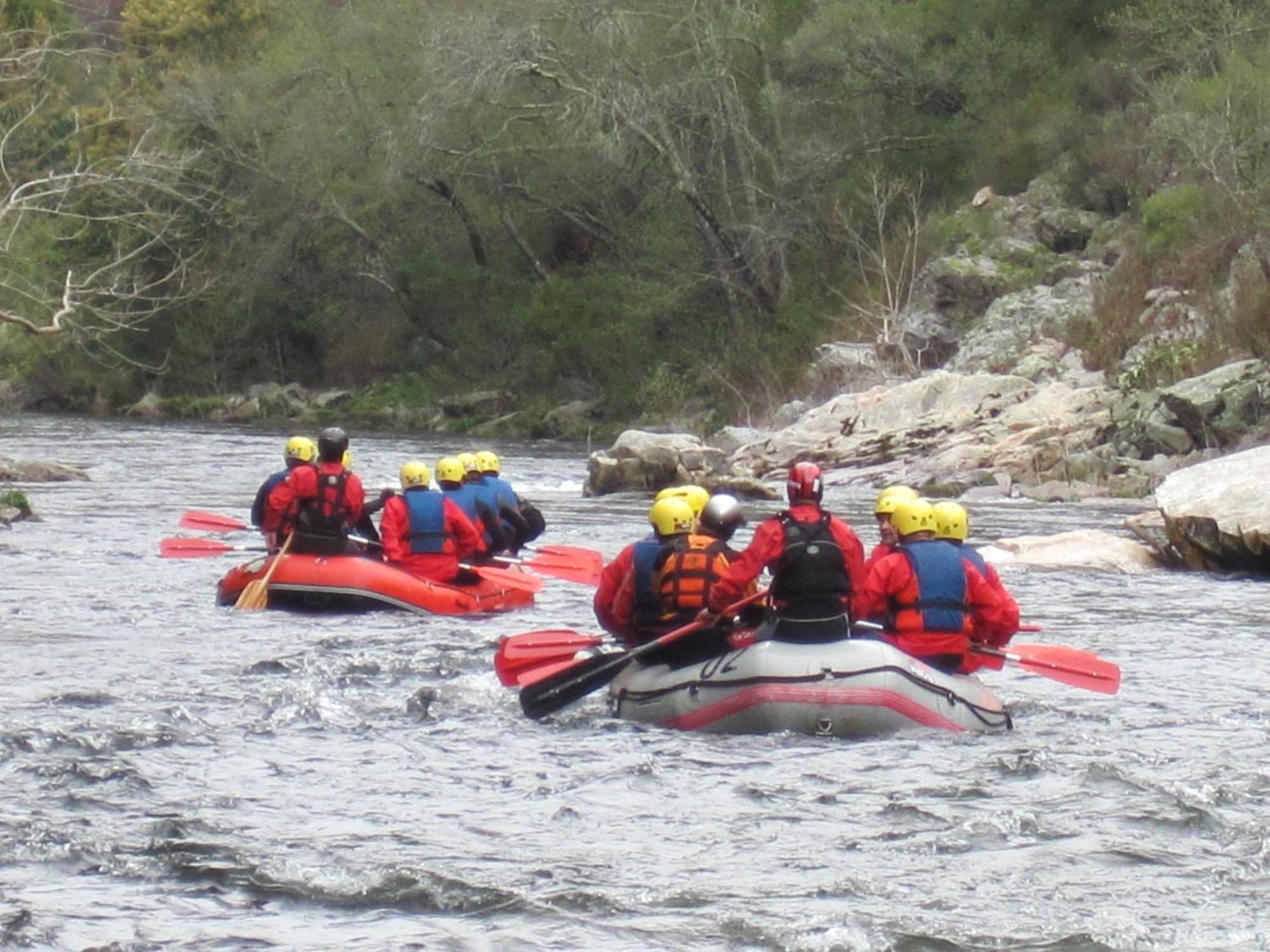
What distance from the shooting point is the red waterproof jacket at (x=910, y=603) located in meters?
9.09

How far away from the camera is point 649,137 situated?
3716 cm

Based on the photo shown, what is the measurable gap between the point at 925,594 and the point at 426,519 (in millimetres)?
4746

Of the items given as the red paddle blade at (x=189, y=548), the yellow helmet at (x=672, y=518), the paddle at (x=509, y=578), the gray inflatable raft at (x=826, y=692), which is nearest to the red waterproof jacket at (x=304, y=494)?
the paddle at (x=509, y=578)

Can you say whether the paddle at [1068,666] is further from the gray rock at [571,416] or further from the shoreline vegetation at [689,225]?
the gray rock at [571,416]

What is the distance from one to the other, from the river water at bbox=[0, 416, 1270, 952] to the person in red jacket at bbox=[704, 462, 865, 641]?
510mm

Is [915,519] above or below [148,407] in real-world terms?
below

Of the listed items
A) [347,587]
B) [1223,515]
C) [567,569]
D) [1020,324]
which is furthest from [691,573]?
[1020,324]

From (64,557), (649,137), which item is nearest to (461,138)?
(649,137)

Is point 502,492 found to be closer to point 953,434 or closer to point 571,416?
point 953,434

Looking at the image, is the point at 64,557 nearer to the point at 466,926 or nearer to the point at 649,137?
the point at 466,926

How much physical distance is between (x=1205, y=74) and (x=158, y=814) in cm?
3089

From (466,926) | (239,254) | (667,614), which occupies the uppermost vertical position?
(239,254)

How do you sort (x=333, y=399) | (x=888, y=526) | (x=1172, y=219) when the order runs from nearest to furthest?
(x=888, y=526), (x=1172, y=219), (x=333, y=399)

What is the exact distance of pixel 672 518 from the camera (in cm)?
938
